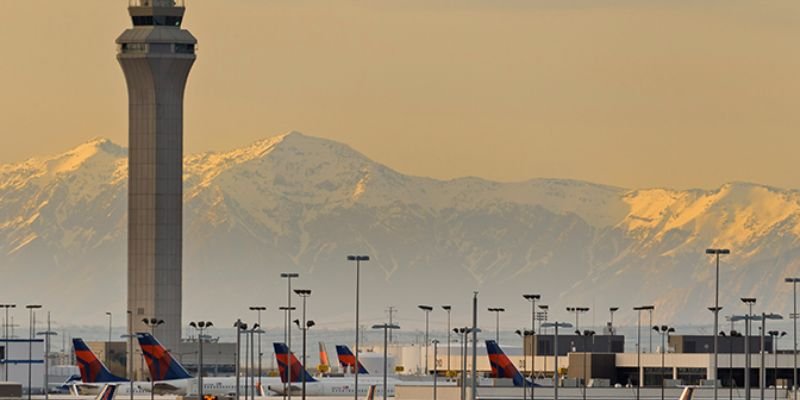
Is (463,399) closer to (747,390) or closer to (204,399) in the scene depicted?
(204,399)

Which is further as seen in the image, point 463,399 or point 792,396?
point 792,396

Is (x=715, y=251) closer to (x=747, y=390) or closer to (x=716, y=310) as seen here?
(x=716, y=310)

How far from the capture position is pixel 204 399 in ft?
→ 639

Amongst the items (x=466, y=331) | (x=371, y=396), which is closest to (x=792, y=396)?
(x=466, y=331)

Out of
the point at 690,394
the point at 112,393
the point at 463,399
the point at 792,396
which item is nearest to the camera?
the point at 690,394

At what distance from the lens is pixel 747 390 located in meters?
145

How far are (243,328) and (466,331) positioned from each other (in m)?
19.3

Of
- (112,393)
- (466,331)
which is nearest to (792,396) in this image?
(466,331)

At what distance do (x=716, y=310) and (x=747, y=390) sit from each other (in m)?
23.8

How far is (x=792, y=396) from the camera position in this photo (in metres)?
194

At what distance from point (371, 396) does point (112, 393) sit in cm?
1693

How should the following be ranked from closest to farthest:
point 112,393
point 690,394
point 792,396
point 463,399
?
1. point 690,394
2. point 112,393
3. point 463,399
4. point 792,396

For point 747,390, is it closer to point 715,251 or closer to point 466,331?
point 715,251

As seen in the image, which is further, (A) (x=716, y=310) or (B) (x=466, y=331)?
(B) (x=466, y=331)
